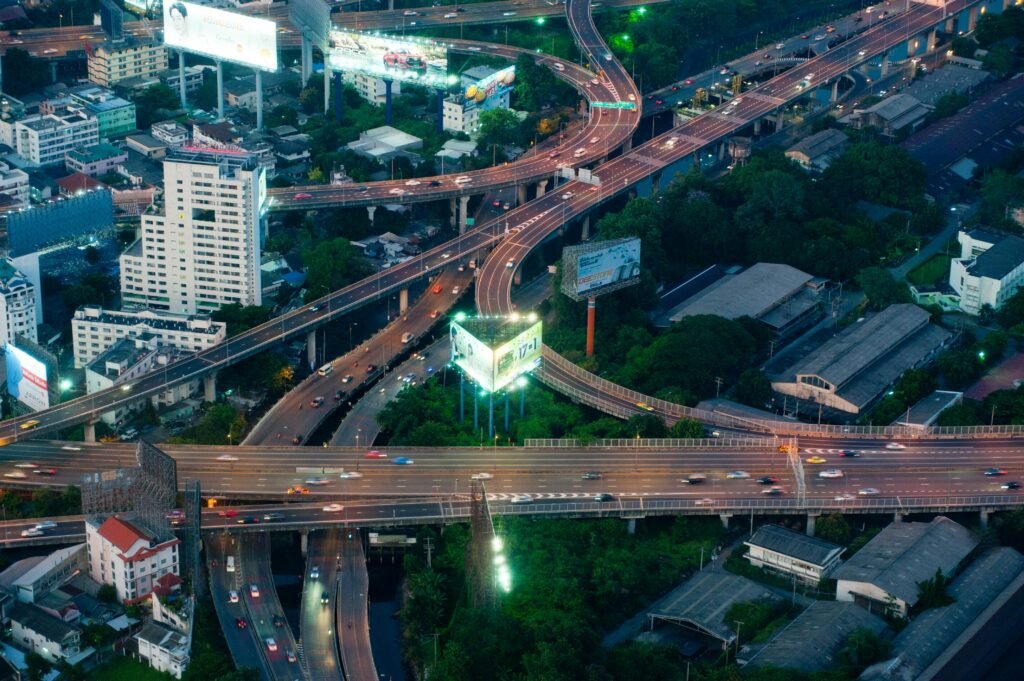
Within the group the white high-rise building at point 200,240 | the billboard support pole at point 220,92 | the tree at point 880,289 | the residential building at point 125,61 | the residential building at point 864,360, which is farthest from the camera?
the residential building at point 125,61

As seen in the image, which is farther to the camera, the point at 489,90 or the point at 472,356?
the point at 489,90

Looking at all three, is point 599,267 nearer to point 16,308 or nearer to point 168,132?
point 16,308


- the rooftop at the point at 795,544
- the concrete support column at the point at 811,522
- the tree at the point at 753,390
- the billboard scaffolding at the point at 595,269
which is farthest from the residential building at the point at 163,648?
the tree at the point at 753,390

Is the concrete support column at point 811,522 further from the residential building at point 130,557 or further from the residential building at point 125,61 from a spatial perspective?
the residential building at point 125,61

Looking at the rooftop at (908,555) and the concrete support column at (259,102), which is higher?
the concrete support column at (259,102)

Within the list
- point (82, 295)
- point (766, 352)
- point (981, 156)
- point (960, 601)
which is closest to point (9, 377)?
point (82, 295)

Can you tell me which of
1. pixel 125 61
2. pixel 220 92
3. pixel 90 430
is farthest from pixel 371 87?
pixel 90 430
